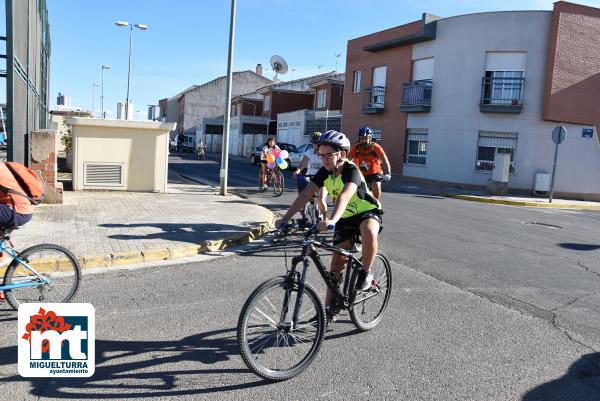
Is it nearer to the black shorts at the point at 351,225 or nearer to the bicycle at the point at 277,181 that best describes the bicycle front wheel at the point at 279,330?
the black shorts at the point at 351,225

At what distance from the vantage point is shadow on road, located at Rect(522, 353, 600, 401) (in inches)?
142

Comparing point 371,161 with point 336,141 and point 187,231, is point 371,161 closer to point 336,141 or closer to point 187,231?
point 187,231

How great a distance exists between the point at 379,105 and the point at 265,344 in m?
27.3

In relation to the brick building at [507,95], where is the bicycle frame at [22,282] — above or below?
below

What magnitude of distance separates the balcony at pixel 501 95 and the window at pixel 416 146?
361cm

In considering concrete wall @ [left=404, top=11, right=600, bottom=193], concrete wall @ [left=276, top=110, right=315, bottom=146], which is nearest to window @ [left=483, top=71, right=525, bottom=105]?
concrete wall @ [left=404, top=11, right=600, bottom=193]

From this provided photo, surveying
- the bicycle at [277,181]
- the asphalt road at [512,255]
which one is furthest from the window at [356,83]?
the asphalt road at [512,255]

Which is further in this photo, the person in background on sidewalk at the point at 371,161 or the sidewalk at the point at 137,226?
the person in background on sidewalk at the point at 371,161

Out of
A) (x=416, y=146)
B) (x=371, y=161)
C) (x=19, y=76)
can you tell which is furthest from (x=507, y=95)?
(x=19, y=76)

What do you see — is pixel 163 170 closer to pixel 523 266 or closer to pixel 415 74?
pixel 523 266

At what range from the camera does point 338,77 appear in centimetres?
4041

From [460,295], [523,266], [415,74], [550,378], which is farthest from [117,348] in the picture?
[415,74]

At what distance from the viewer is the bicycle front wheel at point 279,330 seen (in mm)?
3543

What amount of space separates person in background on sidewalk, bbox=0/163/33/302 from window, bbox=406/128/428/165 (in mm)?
23763
